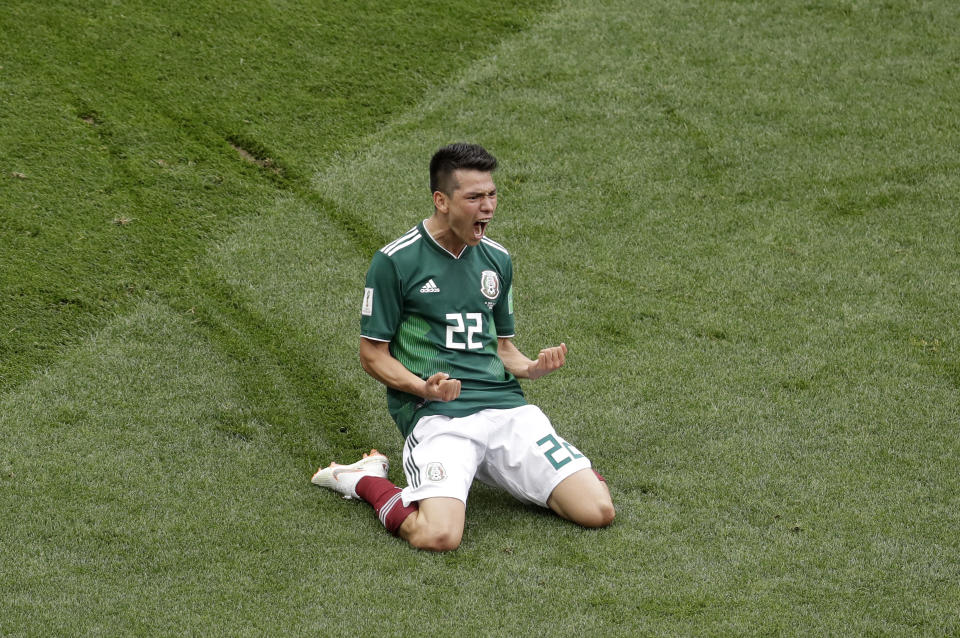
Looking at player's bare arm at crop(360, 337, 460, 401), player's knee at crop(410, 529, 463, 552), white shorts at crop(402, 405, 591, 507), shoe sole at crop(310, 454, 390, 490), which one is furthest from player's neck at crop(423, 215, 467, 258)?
player's knee at crop(410, 529, 463, 552)

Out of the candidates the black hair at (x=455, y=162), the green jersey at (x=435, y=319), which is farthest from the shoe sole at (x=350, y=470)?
the black hair at (x=455, y=162)

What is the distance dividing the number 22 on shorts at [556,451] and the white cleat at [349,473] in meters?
0.81

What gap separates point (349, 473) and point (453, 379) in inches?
31.1

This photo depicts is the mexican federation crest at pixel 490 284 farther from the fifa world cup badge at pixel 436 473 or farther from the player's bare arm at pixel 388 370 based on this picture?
the fifa world cup badge at pixel 436 473

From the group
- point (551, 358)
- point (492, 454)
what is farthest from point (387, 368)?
point (551, 358)

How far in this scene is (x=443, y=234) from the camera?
5172 millimetres

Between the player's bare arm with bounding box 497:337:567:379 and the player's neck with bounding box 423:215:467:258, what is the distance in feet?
1.92

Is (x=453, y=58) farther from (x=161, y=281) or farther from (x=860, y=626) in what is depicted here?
(x=860, y=626)

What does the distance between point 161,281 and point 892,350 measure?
14.6 feet

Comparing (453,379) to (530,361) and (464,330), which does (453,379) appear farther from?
(530,361)

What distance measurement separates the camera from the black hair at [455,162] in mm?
5008

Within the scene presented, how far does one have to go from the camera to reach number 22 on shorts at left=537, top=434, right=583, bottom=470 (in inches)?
199

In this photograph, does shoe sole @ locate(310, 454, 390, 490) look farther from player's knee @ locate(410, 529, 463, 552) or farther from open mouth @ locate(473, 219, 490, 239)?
open mouth @ locate(473, 219, 490, 239)

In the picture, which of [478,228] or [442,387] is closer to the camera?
[442,387]
